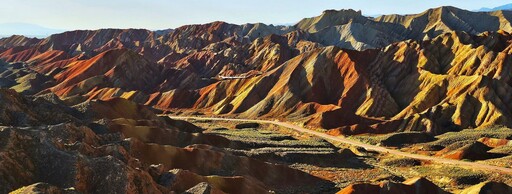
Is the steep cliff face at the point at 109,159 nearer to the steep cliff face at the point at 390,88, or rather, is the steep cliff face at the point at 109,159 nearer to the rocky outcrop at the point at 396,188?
the rocky outcrop at the point at 396,188

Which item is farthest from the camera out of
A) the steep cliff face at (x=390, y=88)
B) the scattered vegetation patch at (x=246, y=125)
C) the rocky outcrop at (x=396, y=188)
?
the scattered vegetation patch at (x=246, y=125)

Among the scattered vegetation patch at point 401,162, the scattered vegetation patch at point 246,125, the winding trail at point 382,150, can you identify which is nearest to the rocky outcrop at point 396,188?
the winding trail at point 382,150

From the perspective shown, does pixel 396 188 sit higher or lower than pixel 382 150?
higher

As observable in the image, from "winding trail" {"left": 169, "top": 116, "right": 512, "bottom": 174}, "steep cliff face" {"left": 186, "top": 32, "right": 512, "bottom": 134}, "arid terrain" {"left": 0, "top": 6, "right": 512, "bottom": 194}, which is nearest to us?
"arid terrain" {"left": 0, "top": 6, "right": 512, "bottom": 194}

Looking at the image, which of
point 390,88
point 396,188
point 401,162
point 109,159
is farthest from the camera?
point 390,88

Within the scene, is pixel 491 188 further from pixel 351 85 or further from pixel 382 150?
Result: pixel 351 85

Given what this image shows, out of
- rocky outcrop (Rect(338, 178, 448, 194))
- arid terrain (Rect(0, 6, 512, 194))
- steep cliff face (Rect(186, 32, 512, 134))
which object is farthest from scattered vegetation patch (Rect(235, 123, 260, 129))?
rocky outcrop (Rect(338, 178, 448, 194))

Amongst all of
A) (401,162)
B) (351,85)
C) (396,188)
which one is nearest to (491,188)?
(396,188)

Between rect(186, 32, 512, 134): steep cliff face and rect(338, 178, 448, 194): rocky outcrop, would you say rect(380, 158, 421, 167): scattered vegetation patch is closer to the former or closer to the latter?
rect(186, 32, 512, 134): steep cliff face

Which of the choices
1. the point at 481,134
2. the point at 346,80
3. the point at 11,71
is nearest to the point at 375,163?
the point at 481,134
